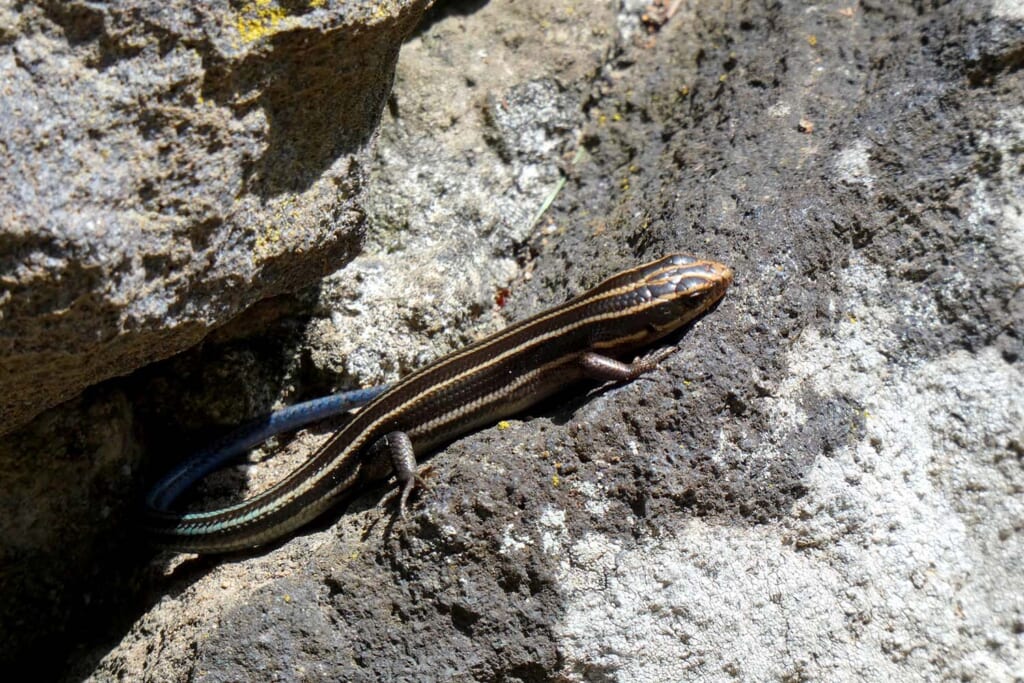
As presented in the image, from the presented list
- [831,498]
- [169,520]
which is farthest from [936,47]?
[169,520]

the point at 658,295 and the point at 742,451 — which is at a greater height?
the point at 658,295

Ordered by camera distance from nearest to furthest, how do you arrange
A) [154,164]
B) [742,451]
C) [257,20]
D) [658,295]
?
[154,164] < [257,20] < [742,451] < [658,295]

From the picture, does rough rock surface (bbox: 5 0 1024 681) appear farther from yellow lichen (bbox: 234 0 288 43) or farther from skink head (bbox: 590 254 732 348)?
yellow lichen (bbox: 234 0 288 43)

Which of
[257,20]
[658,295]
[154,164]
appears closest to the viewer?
[154,164]

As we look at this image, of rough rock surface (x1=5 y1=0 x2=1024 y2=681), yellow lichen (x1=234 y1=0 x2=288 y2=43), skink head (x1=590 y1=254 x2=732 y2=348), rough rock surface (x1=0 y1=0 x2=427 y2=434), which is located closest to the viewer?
rough rock surface (x1=0 y1=0 x2=427 y2=434)

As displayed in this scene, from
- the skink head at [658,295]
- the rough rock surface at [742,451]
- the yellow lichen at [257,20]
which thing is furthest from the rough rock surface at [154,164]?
the skink head at [658,295]

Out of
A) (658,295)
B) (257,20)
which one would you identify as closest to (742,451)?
(658,295)

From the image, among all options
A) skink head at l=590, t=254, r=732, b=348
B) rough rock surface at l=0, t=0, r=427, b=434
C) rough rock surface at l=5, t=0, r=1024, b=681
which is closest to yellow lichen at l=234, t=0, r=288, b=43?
rough rock surface at l=0, t=0, r=427, b=434

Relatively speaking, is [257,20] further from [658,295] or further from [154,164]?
[658,295]

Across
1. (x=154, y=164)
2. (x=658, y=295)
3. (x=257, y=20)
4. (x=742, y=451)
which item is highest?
(x=257, y=20)
